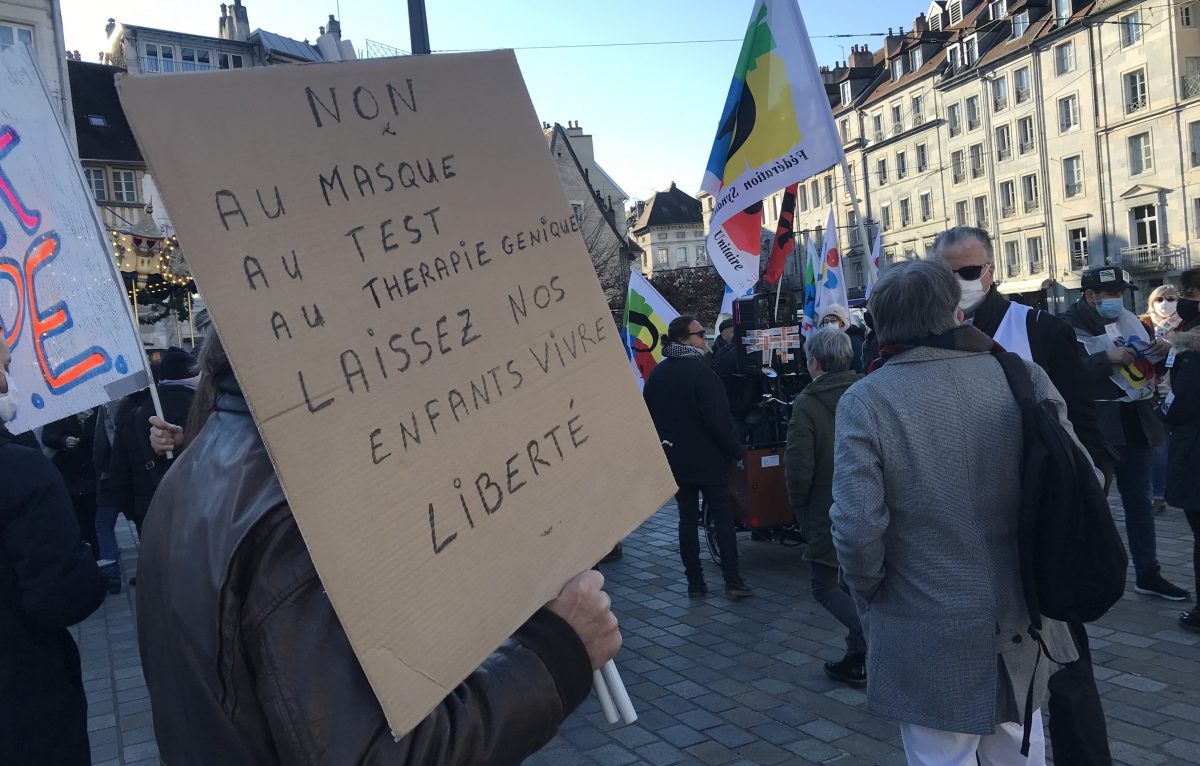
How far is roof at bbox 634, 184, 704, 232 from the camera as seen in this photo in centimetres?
9088

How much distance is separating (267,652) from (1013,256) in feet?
175

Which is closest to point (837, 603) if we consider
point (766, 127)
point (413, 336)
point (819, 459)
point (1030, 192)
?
point (819, 459)

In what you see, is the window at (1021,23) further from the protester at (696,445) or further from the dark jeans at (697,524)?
the dark jeans at (697,524)

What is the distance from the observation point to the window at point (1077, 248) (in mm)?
45062

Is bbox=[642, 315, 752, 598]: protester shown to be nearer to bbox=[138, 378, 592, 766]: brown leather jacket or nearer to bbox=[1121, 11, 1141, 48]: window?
bbox=[138, 378, 592, 766]: brown leather jacket

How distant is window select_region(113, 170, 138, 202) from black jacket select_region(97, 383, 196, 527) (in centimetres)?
3843

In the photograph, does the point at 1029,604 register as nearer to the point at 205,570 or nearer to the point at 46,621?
the point at 205,570

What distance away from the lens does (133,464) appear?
702 cm

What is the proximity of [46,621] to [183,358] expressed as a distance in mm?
3982

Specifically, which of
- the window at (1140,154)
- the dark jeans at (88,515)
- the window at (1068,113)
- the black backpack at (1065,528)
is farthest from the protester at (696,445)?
the window at (1068,113)

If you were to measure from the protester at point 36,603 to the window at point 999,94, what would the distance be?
5340 cm

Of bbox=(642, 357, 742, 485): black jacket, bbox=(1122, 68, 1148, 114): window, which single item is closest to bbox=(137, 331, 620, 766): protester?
bbox=(642, 357, 742, 485): black jacket

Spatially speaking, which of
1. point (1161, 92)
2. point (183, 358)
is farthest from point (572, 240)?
point (1161, 92)

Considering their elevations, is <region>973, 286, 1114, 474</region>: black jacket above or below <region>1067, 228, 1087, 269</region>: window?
above
